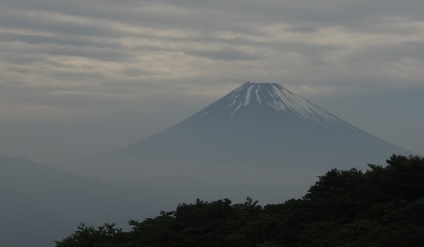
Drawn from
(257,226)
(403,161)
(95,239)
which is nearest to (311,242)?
(257,226)

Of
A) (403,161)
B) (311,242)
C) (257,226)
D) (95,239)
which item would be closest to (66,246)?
(95,239)

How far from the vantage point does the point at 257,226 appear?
42.2 meters

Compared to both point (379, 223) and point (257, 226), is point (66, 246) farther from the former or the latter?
point (379, 223)

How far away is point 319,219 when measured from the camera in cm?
4159

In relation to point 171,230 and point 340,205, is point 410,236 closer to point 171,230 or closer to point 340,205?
point 340,205

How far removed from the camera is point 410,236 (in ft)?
105

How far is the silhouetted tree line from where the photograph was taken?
121ft

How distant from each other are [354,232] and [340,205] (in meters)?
4.59

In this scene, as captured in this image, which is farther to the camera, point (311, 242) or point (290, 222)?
point (290, 222)

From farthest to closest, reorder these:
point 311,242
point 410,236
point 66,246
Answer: point 66,246, point 311,242, point 410,236

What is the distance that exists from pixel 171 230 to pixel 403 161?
11627mm

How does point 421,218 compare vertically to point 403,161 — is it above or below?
below

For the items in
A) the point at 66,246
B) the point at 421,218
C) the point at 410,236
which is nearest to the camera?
the point at 410,236

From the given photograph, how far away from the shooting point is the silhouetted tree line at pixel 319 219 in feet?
121
